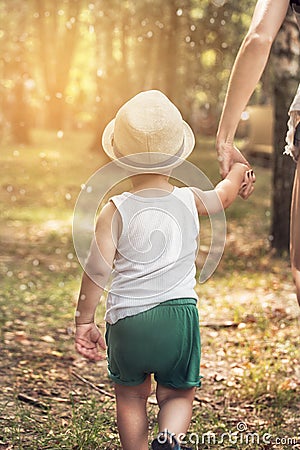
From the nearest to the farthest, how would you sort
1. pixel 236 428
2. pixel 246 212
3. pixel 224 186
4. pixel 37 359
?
pixel 224 186 → pixel 236 428 → pixel 37 359 → pixel 246 212

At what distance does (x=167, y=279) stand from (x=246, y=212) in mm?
7497

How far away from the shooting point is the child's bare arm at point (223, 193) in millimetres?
2520

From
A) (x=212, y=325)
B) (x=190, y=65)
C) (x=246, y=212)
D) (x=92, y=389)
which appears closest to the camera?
(x=92, y=389)

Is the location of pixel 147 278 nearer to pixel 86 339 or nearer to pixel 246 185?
pixel 86 339

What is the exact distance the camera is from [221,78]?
1493 centimetres

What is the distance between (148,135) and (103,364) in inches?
73.9

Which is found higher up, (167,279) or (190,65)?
(167,279)

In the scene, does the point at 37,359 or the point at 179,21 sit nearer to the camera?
the point at 37,359

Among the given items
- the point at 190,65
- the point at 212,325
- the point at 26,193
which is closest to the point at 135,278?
the point at 212,325

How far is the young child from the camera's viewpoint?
239 centimetres

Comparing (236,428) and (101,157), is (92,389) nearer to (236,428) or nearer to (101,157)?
(236,428)

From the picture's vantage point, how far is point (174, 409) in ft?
7.98

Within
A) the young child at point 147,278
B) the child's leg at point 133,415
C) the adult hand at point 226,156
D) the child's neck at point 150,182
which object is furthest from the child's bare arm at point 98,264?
the adult hand at point 226,156

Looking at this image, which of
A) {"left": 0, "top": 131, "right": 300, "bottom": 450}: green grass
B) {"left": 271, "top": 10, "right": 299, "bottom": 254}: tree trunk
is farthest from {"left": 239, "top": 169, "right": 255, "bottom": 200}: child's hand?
{"left": 271, "top": 10, "right": 299, "bottom": 254}: tree trunk
